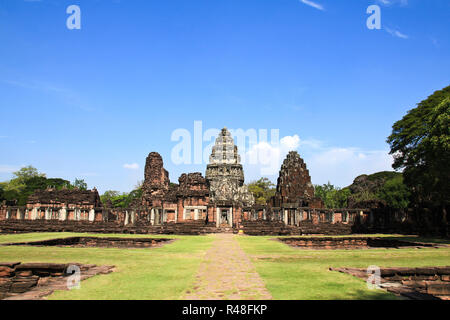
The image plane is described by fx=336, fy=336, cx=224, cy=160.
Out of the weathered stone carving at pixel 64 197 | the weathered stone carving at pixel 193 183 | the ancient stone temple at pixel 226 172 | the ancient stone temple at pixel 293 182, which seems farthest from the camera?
the ancient stone temple at pixel 226 172

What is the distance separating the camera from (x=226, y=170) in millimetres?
74438

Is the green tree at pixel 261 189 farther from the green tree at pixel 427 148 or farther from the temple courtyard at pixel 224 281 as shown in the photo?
the temple courtyard at pixel 224 281

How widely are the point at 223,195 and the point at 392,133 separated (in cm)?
4051

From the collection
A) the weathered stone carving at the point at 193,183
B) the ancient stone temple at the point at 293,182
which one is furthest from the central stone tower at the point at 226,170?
the weathered stone carving at the point at 193,183

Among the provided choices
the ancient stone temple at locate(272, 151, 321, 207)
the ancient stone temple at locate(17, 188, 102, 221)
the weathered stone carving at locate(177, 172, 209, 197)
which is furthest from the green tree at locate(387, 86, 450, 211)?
the ancient stone temple at locate(17, 188, 102, 221)

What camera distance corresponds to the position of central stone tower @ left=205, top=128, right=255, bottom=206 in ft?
231

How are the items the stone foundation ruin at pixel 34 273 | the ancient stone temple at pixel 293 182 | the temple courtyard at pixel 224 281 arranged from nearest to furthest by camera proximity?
the temple courtyard at pixel 224 281 < the stone foundation ruin at pixel 34 273 < the ancient stone temple at pixel 293 182

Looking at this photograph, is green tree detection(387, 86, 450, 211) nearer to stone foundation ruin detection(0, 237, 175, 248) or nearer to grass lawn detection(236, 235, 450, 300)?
grass lawn detection(236, 235, 450, 300)

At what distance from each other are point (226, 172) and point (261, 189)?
18010mm

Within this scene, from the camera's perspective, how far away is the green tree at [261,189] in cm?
8646

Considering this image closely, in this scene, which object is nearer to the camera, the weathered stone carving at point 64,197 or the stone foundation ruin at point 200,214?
the stone foundation ruin at point 200,214
